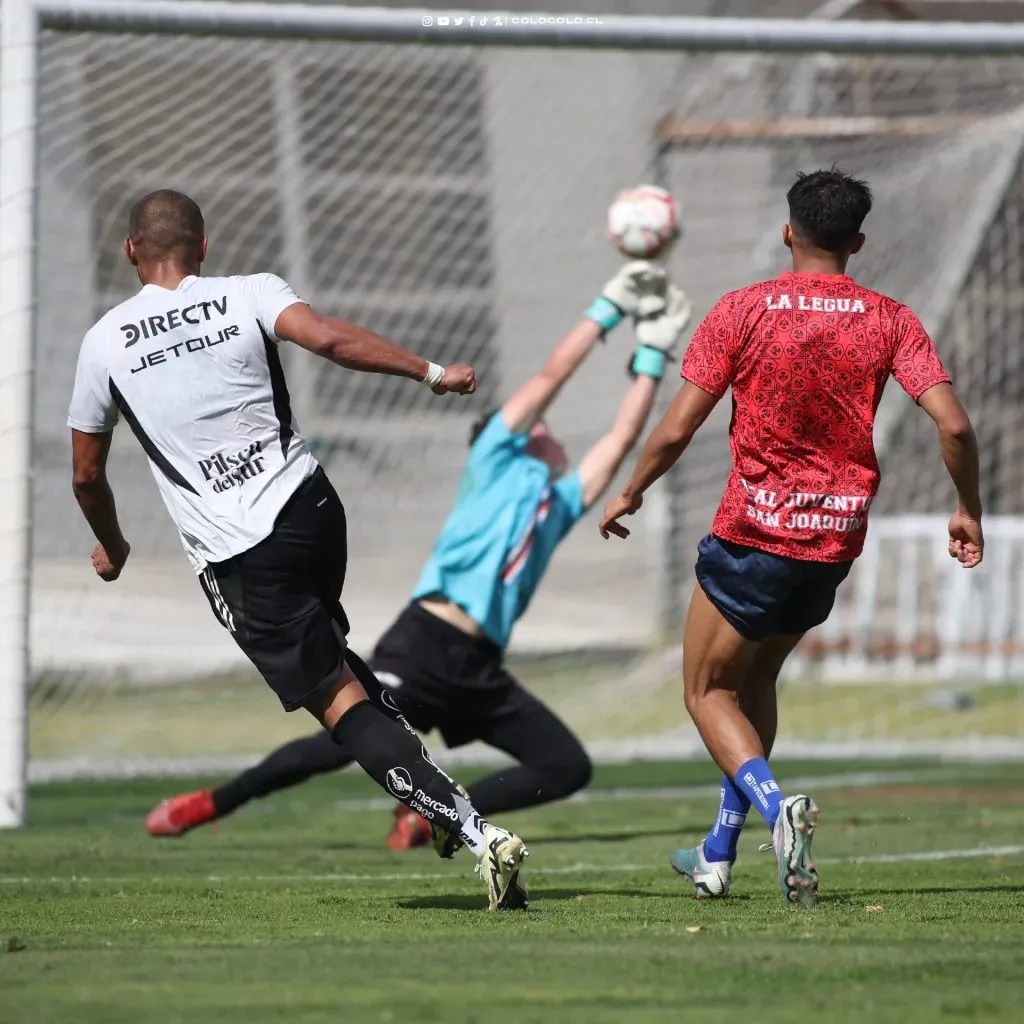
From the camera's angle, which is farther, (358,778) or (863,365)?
(358,778)

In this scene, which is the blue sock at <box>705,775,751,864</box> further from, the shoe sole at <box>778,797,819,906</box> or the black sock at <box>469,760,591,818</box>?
the black sock at <box>469,760,591,818</box>

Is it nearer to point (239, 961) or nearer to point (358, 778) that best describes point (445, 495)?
point (358, 778)

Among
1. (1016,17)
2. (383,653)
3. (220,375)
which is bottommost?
(383,653)

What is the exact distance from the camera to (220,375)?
16.3 ft

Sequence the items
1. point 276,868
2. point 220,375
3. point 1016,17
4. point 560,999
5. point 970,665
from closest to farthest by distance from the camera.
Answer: point 560,999 → point 220,375 → point 276,868 → point 1016,17 → point 970,665

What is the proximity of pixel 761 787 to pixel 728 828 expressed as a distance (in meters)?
0.29

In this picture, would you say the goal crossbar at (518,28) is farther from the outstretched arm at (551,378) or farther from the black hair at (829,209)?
the black hair at (829,209)

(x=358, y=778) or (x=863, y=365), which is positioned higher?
(x=863, y=365)

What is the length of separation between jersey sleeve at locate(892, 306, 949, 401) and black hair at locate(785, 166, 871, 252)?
0.88 ft

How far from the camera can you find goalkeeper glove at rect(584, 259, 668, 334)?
6.96 metres

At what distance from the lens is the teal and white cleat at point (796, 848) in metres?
4.72

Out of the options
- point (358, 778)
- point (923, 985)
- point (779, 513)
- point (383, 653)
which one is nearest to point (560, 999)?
point (923, 985)

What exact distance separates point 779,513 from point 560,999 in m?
1.95

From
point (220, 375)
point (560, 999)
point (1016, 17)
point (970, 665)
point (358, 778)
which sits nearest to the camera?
point (560, 999)
